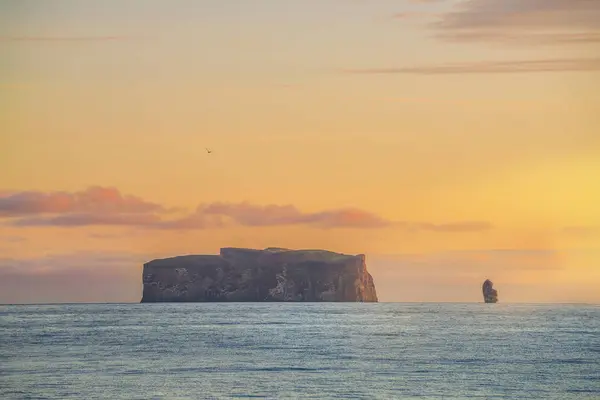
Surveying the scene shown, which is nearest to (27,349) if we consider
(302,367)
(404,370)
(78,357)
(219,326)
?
(78,357)

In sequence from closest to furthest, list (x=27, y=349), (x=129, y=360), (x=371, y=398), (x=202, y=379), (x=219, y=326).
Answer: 1. (x=371, y=398)
2. (x=202, y=379)
3. (x=129, y=360)
4. (x=27, y=349)
5. (x=219, y=326)

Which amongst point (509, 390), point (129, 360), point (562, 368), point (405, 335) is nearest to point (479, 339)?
point (405, 335)

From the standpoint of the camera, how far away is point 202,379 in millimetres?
70812

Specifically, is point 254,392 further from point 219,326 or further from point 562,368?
point 219,326

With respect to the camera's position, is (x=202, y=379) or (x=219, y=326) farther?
(x=219, y=326)

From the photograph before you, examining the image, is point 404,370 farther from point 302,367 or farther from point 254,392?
point 254,392

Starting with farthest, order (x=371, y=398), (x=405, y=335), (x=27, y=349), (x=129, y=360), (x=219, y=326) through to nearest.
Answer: (x=219, y=326), (x=405, y=335), (x=27, y=349), (x=129, y=360), (x=371, y=398)

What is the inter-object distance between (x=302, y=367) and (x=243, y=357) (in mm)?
10451

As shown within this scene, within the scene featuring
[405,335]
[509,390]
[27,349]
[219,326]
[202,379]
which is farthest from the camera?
[219,326]

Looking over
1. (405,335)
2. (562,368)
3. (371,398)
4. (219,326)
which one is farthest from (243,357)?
(219,326)

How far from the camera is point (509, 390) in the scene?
65750 millimetres

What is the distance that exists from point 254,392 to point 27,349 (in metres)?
41.7

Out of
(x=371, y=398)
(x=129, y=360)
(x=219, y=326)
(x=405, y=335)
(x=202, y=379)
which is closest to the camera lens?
(x=371, y=398)

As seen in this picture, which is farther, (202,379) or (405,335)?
(405,335)
